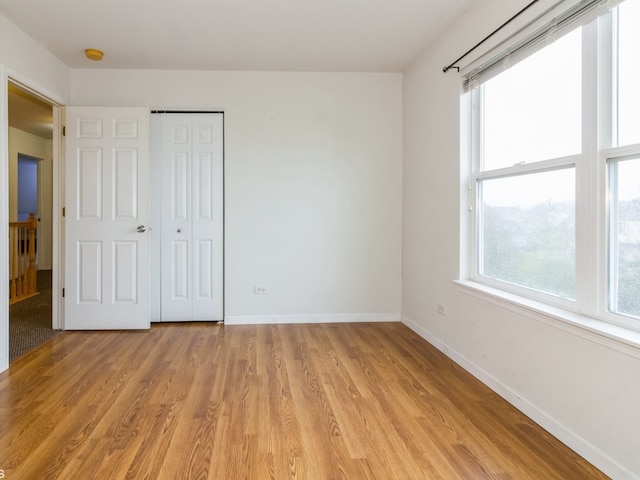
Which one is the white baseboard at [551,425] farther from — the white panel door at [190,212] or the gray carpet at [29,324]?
the gray carpet at [29,324]

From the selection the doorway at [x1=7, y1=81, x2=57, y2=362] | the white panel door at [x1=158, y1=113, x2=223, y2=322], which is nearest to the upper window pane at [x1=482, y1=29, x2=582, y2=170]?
the white panel door at [x1=158, y1=113, x2=223, y2=322]

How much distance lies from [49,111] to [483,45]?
5.81m

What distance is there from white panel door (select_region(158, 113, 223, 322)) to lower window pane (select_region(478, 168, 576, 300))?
2.58m

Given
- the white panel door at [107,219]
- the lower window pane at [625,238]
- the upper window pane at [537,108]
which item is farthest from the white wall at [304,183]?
the lower window pane at [625,238]

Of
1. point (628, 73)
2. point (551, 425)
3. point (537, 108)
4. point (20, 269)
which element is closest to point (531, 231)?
point (537, 108)

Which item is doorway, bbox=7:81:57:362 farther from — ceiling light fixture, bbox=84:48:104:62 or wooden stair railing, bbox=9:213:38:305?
ceiling light fixture, bbox=84:48:104:62

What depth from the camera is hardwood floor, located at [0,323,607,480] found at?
5.57 feet

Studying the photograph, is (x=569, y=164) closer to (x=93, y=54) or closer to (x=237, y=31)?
(x=237, y=31)

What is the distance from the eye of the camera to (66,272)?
3.79 meters

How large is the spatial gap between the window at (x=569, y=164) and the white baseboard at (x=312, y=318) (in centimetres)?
160

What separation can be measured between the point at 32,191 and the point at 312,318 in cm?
721

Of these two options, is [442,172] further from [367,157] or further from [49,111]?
[49,111]

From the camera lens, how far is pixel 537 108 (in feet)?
7.48

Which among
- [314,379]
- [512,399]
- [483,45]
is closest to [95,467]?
[314,379]
